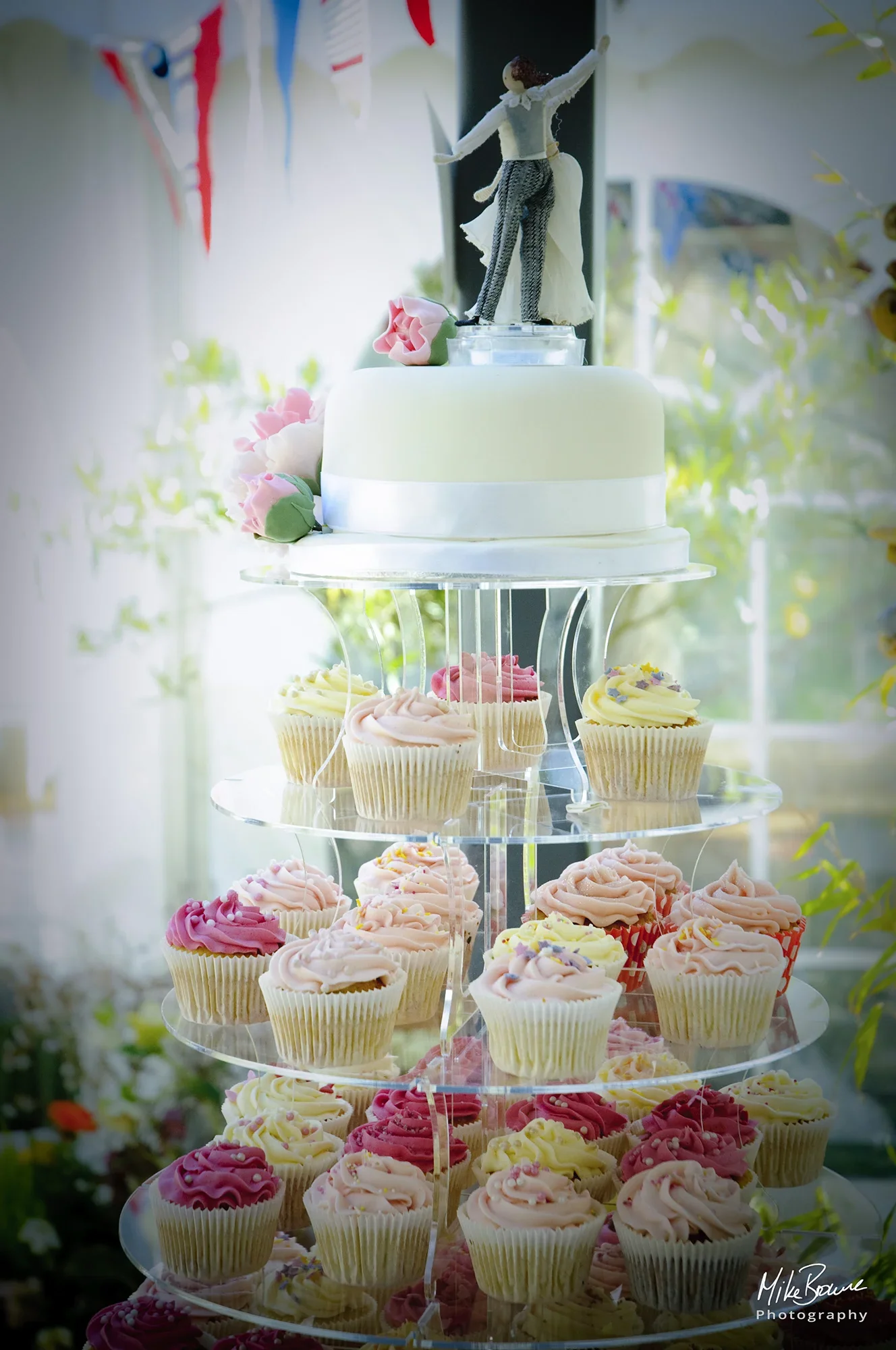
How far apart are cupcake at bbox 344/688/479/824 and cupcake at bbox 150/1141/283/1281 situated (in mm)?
641

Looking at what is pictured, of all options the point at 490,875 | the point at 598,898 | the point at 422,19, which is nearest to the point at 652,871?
A: the point at 598,898

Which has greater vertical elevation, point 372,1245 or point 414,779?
point 414,779

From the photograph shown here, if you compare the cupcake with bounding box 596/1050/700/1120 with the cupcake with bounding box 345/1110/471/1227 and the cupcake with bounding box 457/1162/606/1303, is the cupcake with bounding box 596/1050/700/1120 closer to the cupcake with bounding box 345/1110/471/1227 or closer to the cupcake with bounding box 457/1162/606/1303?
the cupcake with bounding box 457/1162/606/1303

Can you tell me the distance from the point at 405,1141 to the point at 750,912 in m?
0.68

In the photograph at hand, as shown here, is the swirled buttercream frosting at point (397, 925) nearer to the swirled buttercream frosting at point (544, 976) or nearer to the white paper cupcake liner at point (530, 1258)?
the swirled buttercream frosting at point (544, 976)

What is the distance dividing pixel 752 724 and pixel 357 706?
5.09ft

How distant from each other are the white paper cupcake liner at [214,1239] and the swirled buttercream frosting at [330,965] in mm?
392

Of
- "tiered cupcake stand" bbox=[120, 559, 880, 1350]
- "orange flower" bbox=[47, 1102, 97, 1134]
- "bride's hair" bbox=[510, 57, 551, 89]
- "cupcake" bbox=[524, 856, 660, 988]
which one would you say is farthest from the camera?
"orange flower" bbox=[47, 1102, 97, 1134]

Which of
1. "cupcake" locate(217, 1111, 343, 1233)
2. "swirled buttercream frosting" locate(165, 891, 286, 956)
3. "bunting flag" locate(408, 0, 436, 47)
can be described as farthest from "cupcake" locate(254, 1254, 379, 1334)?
"bunting flag" locate(408, 0, 436, 47)

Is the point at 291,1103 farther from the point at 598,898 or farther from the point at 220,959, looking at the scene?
the point at 598,898

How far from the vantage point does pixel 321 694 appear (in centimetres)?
242

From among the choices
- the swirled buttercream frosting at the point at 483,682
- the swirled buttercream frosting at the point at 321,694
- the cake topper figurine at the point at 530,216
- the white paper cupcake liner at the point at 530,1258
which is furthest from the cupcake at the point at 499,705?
the white paper cupcake liner at the point at 530,1258

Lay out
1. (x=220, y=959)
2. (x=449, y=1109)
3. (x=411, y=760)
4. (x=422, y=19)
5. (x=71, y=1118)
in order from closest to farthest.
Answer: (x=411, y=760) → (x=220, y=959) → (x=449, y=1109) → (x=422, y=19) → (x=71, y=1118)

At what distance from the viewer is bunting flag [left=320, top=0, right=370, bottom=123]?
3.35m
